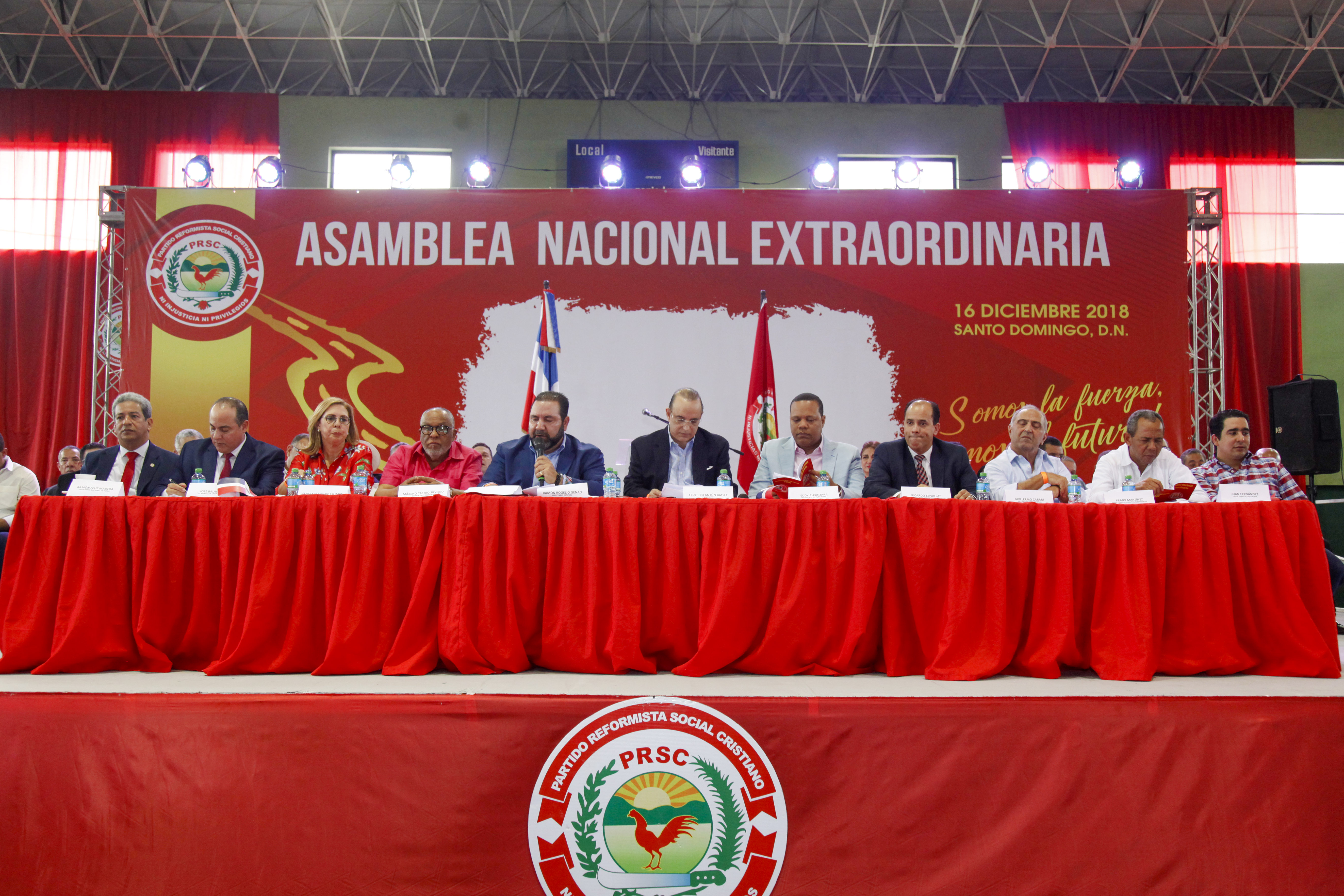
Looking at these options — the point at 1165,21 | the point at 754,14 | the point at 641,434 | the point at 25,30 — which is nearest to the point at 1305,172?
the point at 1165,21

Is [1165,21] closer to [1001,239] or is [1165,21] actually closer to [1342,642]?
[1001,239]

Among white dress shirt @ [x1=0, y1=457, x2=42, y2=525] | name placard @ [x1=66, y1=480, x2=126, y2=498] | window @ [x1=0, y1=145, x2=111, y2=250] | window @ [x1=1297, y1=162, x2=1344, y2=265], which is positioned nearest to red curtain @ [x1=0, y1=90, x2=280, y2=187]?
window @ [x1=0, y1=145, x2=111, y2=250]

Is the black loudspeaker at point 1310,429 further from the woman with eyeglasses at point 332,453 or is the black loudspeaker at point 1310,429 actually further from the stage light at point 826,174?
the woman with eyeglasses at point 332,453

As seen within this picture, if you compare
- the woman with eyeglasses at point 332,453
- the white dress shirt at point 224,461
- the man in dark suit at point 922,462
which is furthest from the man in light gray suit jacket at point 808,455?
the white dress shirt at point 224,461

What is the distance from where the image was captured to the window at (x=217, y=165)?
7.85m

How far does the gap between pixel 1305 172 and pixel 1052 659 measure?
27.7 feet

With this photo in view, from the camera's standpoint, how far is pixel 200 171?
6.31 metres

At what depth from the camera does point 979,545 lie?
96.6 inches

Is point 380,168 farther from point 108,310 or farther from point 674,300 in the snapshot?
point 674,300

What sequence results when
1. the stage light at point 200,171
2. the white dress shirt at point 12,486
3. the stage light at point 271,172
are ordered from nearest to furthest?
1. the white dress shirt at point 12,486
2. the stage light at point 200,171
3. the stage light at point 271,172

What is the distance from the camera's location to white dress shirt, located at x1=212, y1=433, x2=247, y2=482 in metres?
3.46

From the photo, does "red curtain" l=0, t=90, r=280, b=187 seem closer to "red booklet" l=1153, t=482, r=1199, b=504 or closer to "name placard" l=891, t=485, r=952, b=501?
"name placard" l=891, t=485, r=952, b=501

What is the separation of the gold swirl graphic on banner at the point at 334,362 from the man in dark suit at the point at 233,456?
7.48 ft

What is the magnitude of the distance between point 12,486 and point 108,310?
2.01 meters
